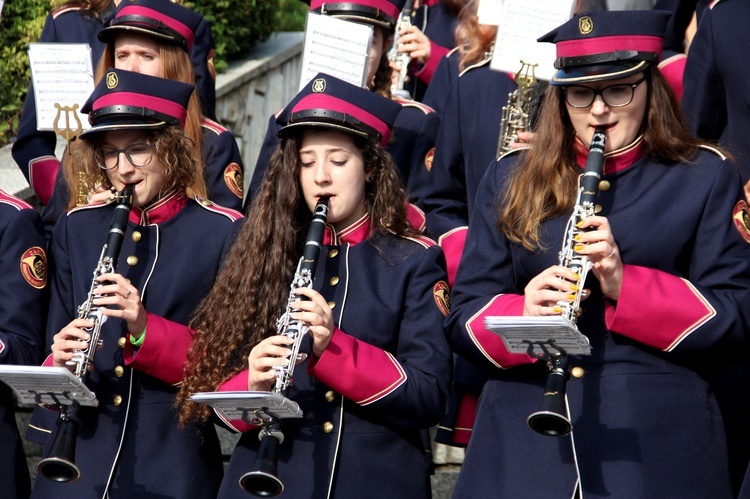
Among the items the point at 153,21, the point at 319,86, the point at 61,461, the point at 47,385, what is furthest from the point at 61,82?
the point at 61,461

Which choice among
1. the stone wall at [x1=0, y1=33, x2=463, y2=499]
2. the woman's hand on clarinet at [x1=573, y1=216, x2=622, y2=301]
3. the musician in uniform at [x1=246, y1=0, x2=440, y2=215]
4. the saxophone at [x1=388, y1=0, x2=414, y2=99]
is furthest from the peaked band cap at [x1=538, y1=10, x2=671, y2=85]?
the stone wall at [x1=0, y1=33, x2=463, y2=499]

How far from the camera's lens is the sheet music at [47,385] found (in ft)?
15.1

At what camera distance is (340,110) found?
17.1ft

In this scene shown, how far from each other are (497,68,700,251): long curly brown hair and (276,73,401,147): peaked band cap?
656 millimetres

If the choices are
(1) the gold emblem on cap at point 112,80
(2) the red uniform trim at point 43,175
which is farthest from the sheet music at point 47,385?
(2) the red uniform trim at point 43,175

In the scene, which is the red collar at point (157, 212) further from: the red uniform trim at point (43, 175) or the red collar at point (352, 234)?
the red uniform trim at point (43, 175)

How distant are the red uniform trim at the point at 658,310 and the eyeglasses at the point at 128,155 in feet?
6.97

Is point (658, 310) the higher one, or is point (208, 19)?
point (658, 310)

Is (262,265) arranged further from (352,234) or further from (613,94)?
(613,94)

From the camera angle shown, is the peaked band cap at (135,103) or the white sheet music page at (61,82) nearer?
the peaked band cap at (135,103)

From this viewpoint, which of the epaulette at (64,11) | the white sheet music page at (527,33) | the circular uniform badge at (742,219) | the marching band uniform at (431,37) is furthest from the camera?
the marching band uniform at (431,37)

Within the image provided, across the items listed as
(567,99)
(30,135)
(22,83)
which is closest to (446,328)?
(567,99)

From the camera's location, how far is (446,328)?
489 cm

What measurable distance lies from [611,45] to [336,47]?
2174mm
